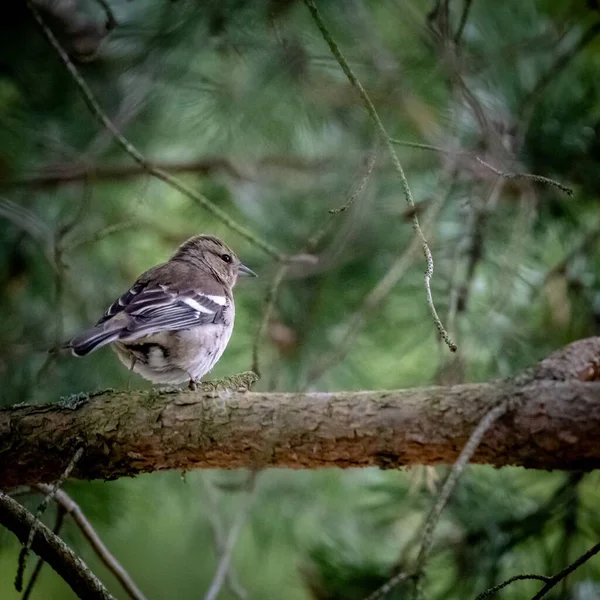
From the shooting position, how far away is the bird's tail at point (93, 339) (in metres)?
3.06

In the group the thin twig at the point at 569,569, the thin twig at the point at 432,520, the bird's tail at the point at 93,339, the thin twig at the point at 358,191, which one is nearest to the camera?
the thin twig at the point at 432,520

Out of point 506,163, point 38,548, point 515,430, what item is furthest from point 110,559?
point 506,163

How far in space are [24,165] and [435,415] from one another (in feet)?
10.8

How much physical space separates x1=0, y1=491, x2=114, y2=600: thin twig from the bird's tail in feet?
2.09

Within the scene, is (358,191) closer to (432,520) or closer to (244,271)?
(432,520)

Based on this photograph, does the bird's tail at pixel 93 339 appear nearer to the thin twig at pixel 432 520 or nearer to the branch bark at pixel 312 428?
the branch bark at pixel 312 428

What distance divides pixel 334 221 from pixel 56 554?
2.61 m

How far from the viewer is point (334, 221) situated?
4.73m

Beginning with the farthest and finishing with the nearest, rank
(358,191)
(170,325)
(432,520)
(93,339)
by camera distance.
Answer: (170,325) < (93,339) < (358,191) < (432,520)

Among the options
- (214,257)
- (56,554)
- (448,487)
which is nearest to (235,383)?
(56,554)

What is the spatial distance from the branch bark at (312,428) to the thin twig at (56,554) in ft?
0.74

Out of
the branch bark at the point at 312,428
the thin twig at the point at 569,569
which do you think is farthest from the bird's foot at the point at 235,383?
the thin twig at the point at 569,569

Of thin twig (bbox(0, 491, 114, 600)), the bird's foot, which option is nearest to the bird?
the bird's foot

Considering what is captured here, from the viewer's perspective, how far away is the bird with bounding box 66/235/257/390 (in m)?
3.53
